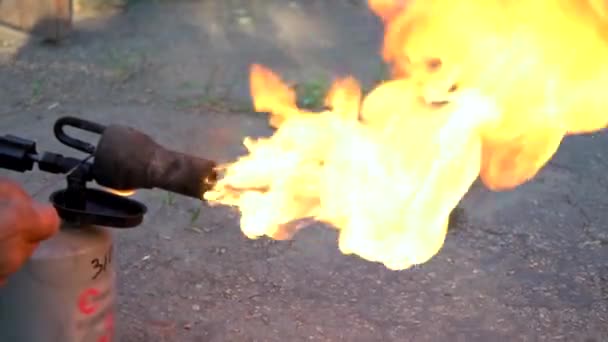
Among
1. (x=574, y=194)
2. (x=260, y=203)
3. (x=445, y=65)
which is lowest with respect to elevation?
(x=574, y=194)

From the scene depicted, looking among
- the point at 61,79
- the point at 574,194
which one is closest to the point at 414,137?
the point at 574,194

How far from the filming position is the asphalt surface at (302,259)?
11.6ft

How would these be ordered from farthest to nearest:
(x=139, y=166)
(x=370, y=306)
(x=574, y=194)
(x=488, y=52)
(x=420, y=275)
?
(x=574, y=194) < (x=420, y=275) < (x=370, y=306) < (x=488, y=52) < (x=139, y=166)

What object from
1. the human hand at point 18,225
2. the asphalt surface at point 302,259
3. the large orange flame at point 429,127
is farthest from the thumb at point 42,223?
the asphalt surface at point 302,259

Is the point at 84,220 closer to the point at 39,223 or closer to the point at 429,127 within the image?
the point at 39,223

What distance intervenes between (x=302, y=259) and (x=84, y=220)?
65.4 inches

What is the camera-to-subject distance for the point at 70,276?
2477 mm

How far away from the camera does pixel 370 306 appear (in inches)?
144

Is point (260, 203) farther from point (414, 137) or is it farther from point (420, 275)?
point (420, 275)

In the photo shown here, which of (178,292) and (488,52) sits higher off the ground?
(488,52)

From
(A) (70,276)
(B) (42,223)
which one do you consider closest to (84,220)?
(A) (70,276)

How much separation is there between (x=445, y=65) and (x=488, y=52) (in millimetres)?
123

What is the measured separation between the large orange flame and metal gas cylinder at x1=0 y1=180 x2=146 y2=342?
33 cm

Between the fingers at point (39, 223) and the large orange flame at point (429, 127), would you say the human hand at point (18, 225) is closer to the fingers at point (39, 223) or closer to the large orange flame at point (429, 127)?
the fingers at point (39, 223)
